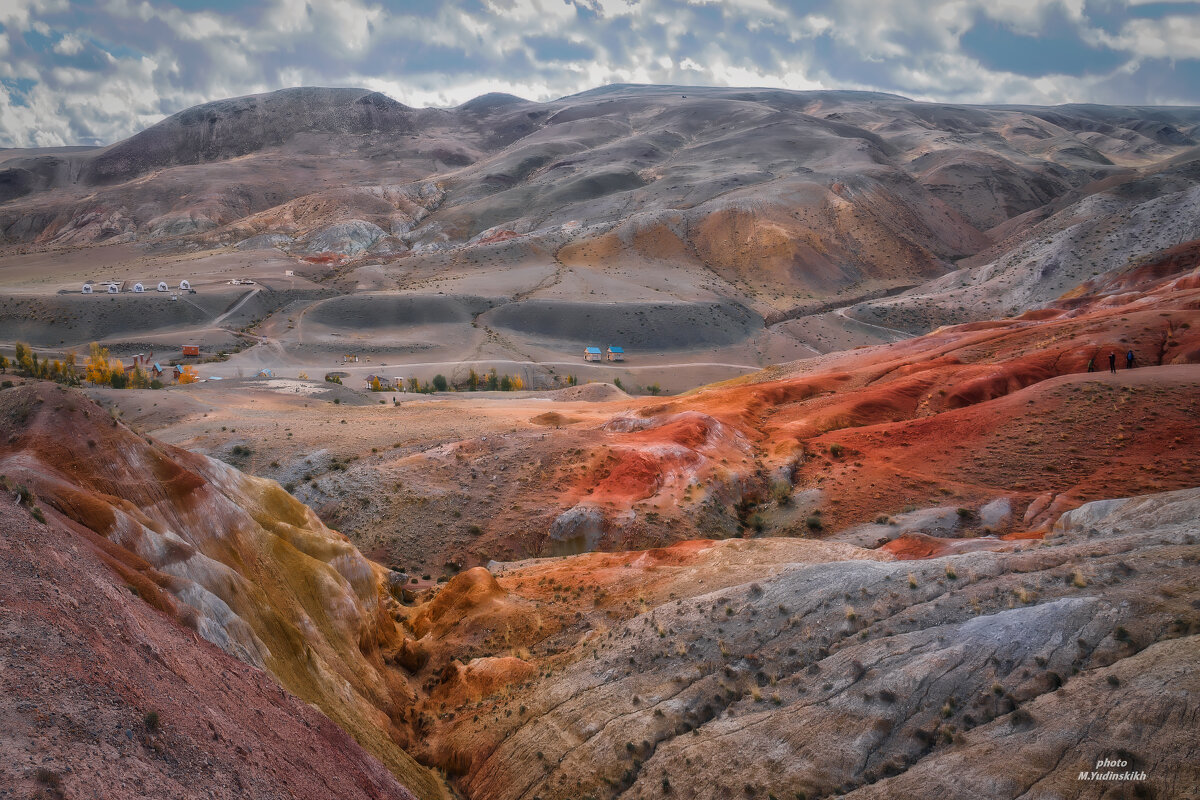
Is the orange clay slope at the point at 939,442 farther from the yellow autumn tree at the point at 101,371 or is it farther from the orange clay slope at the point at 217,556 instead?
the yellow autumn tree at the point at 101,371

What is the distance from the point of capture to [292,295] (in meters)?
113

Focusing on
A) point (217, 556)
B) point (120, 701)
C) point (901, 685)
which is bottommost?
point (901, 685)

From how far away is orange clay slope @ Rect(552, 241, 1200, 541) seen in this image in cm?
2950

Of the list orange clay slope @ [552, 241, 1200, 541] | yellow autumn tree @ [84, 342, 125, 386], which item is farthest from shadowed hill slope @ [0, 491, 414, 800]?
yellow autumn tree @ [84, 342, 125, 386]

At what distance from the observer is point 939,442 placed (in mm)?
34562

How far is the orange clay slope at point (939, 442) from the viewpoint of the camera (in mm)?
29500

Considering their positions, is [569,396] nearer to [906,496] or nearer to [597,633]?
[906,496]

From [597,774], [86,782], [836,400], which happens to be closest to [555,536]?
[597,774]

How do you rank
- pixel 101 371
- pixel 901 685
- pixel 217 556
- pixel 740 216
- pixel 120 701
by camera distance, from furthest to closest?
pixel 740 216 → pixel 101 371 → pixel 217 556 → pixel 901 685 → pixel 120 701

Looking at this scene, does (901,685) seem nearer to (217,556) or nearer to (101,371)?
(217,556)

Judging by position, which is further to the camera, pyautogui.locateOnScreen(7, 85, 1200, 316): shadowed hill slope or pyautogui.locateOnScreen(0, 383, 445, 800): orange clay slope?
pyautogui.locateOnScreen(7, 85, 1200, 316): shadowed hill slope

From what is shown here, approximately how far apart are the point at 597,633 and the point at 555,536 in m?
11.7

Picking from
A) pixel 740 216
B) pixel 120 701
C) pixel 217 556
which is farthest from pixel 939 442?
pixel 740 216

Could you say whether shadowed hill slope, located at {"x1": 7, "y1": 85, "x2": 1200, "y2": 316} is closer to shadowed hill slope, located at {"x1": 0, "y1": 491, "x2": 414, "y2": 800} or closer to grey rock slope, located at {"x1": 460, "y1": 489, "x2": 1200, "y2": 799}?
grey rock slope, located at {"x1": 460, "y1": 489, "x2": 1200, "y2": 799}
